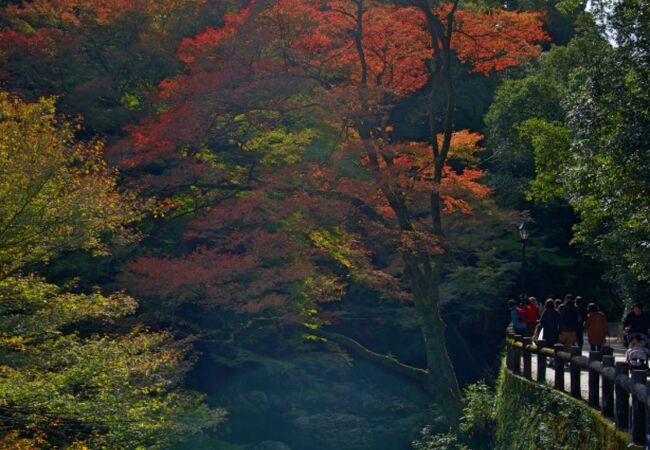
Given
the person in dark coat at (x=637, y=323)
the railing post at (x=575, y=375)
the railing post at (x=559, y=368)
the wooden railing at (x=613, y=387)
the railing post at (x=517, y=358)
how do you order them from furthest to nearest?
the railing post at (x=517, y=358), the person in dark coat at (x=637, y=323), the railing post at (x=559, y=368), the railing post at (x=575, y=375), the wooden railing at (x=613, y=387)

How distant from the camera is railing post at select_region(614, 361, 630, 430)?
→ 332 inches

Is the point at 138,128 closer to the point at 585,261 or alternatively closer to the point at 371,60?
the point at 371,60

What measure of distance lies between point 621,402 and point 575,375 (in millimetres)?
2304

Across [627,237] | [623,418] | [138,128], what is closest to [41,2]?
[138,128]

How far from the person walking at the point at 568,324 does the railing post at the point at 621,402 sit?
20.4ft

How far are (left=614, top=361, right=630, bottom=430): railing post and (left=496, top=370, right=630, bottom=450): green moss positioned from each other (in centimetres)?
11

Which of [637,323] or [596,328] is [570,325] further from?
[637,323]

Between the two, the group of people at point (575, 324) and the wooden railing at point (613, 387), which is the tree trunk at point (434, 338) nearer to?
the group of people at point (575, 324)

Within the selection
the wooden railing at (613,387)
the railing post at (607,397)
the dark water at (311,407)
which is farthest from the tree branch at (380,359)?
the railing post at (607,397)

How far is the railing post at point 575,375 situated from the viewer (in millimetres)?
10633

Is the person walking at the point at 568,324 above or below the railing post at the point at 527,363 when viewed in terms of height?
above

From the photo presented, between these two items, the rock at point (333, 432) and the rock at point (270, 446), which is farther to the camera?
the rock at point (333, 432)

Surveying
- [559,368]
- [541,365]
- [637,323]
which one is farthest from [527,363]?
[559,368]

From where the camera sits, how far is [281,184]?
2172 centimetres
